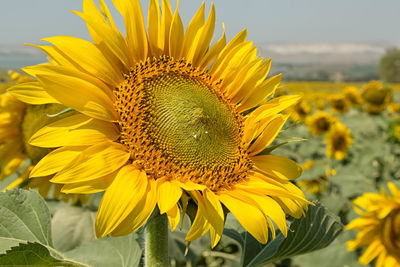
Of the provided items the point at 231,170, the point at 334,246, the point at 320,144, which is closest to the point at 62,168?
the point at 231,170

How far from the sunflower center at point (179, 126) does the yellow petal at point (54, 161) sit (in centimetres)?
17

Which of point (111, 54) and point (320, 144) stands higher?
point (111, 54)

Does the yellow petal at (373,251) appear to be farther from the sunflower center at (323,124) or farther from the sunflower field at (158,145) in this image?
the sunflower center at (323,124)

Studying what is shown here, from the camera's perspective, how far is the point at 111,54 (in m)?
1.21

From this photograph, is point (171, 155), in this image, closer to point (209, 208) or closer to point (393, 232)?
point (209, 208)

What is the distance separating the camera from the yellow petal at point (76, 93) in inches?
41.7

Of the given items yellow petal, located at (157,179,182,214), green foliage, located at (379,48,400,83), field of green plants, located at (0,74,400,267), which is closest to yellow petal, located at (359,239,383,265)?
field of green plants, located at (0,74,400,267)

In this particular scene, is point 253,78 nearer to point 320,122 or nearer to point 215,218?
point 215,218

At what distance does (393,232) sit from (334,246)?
3.42 ft

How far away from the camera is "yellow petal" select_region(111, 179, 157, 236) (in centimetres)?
101

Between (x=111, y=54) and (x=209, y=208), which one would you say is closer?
(x=209, y=208)

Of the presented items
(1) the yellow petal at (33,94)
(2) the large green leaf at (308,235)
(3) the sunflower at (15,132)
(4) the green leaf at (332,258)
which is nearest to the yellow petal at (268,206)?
(2) the large green leaf at (308,235)

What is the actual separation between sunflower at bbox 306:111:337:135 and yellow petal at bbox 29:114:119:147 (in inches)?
230

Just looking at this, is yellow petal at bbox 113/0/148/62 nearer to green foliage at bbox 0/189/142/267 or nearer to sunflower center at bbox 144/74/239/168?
sunflower center at bbox 144/74/239/168
